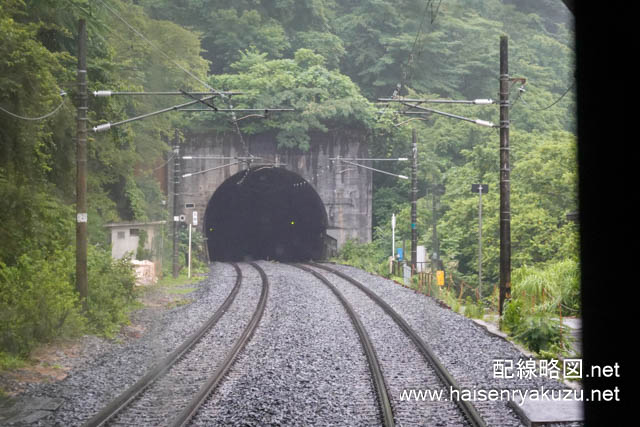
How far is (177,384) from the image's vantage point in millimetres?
10633

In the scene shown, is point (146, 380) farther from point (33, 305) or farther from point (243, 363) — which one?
point (33, 305)

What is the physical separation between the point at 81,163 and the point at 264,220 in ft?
133

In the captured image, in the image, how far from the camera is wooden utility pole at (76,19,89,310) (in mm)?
15195

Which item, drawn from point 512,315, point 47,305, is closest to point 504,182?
point 512,315

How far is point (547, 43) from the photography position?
52.6m

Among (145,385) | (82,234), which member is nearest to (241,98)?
(82,234)

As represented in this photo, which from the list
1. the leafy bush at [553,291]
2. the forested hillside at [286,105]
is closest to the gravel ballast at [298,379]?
the forested hillside at [286,105]

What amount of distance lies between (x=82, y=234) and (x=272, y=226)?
39999 mm

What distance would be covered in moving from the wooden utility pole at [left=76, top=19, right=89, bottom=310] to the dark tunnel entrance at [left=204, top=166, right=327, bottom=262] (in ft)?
100

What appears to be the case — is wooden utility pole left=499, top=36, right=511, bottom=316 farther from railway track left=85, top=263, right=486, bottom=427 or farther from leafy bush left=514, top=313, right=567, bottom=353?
railway track left=85, top=263, right=486, bottom=427

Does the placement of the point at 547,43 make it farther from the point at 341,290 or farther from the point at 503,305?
the point at 503,305

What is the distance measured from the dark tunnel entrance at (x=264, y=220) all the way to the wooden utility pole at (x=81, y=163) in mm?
30491

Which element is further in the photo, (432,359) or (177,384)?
(432,359)

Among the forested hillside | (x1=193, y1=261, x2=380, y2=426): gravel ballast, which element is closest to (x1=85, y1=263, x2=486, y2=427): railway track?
(x1=193, y1=261, x2=380, y2=426): gravel ballast
